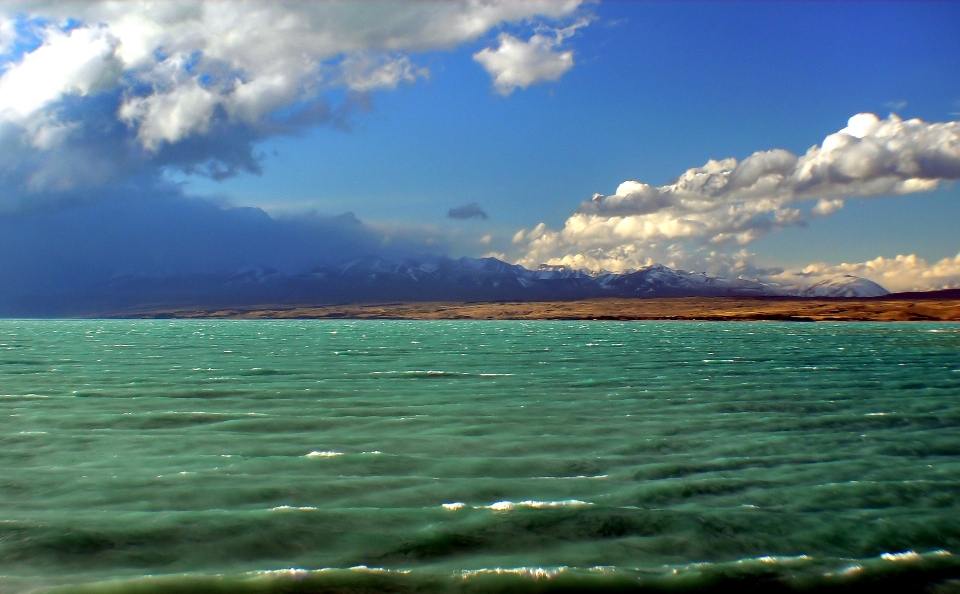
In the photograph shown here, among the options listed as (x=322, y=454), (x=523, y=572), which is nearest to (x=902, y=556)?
(x=523, y=572)

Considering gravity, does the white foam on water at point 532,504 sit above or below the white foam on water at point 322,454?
below

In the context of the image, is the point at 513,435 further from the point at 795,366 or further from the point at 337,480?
the point at 795,366

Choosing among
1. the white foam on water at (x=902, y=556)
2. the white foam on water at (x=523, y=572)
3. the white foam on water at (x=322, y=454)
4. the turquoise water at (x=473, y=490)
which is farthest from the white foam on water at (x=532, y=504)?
the white foam on water at (x=322, y=454)

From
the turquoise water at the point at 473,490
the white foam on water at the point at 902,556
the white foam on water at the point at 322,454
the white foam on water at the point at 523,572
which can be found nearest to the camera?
the white foam on water at the point at 523,572

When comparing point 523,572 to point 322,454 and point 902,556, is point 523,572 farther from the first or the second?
point 322,454

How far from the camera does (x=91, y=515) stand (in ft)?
45.7

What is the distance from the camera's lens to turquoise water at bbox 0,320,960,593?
11445mm

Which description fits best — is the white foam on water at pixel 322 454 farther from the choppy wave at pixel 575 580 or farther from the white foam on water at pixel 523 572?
the white foam on water at pixel 523 572

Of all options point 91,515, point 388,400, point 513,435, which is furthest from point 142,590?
point 388,400

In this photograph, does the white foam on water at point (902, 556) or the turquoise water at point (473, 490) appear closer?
the turquoise water at point (473, 490)

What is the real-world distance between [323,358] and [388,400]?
1071 inches

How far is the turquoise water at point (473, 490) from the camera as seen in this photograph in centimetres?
1145

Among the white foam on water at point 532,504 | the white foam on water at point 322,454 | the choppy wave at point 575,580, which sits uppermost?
the white foam on water at point 322,454

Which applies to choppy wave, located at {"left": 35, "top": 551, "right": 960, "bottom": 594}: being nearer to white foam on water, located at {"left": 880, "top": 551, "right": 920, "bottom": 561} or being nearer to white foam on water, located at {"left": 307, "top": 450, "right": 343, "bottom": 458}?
white foam on water, located at {"left": 880, "top": 551, "right": 920, "bottom": 561}
